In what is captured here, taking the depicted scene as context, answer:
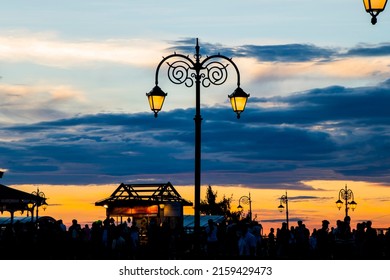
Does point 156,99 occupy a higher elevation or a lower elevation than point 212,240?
higher

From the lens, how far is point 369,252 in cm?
2550

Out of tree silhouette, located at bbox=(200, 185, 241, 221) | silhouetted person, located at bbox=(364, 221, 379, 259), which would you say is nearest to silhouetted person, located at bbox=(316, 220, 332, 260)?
silhouetted person, located at bbox=(364, 221, 379, 259)

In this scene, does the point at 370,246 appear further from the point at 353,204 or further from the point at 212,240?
the point at 353,204

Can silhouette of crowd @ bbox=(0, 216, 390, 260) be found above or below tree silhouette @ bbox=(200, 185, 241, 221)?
below

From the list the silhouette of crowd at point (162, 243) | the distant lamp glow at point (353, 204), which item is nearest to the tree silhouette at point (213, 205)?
the distant lamp glow at point (353, 204)

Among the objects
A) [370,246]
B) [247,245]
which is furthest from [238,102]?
[370,246]

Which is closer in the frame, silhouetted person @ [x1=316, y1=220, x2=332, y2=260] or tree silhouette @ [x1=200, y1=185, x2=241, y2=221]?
silhouetted person @ [x1=316, y1=220, x2=332, y2=260]

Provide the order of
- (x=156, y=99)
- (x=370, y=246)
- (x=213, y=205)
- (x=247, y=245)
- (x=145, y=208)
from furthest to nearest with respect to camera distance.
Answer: (x=213, y=205) < (x=145, y=208) < (x=370, y=246) < (x=247, y=245) < (x=156, y=99)

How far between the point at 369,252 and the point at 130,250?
8.30 m

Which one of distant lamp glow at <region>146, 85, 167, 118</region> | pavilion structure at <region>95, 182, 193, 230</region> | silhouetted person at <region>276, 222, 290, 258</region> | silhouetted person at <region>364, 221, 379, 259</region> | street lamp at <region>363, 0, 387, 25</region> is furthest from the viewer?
pavilion structure at <region>95, 182, 193, 230</region>

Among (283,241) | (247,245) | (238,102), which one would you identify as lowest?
(247,245)

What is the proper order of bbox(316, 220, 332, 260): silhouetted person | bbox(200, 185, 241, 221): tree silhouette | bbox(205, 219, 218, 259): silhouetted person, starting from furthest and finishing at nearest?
bbox(200, 185, 241, 221): tree silhouette
bbox(205, 219, 218, 259): silhouetted person
bbox(316, 220, 332, 260): silhouetted person

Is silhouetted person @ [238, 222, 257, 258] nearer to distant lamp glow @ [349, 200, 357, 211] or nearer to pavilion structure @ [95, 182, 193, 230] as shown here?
pavilion structure @ [95, 182, 193, 230]
